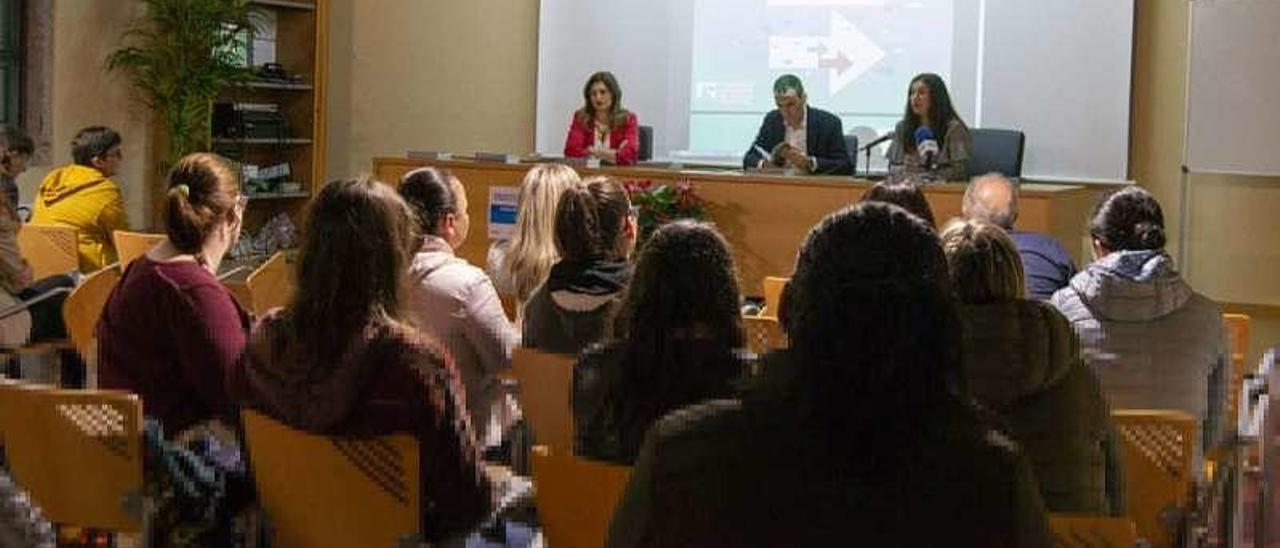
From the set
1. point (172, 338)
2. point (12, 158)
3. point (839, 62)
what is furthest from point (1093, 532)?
point (839, 62)

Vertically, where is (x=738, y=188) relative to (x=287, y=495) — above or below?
above

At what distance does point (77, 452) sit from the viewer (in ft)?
10.0

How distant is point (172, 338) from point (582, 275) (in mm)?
1058

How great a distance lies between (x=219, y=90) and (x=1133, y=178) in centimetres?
483

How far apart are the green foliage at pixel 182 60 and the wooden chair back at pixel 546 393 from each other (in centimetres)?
566

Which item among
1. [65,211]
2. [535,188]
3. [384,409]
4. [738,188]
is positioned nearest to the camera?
[384,409]

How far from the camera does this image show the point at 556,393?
12.3ft

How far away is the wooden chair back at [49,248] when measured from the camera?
6.48m

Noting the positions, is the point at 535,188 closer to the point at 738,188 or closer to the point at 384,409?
the point at 384,409

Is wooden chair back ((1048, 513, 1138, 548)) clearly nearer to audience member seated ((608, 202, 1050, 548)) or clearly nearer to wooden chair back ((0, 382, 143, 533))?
audience member seated ((608, 202, 1050, 548))

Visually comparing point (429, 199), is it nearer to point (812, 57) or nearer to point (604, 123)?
point (604, 123)

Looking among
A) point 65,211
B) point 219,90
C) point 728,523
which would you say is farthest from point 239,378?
point 219,90

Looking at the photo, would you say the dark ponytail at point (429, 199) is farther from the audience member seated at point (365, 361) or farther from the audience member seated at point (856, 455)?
the audience member seated at point (856, 455)

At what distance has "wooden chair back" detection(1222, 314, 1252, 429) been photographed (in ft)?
14.3
